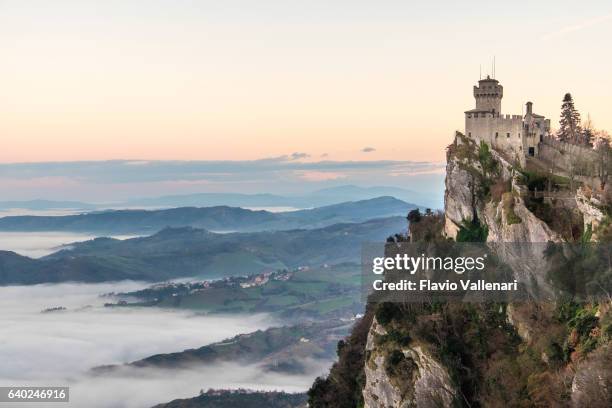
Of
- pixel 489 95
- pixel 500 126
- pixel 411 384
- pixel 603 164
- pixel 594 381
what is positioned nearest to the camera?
pixel 594 381

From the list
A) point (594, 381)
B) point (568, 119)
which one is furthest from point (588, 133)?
point (594, 381)

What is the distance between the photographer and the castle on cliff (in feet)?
302

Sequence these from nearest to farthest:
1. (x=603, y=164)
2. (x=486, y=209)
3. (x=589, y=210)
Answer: (x=589, y=210)
(x=603, y=164)
(x=486, y=209)

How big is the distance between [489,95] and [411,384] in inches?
1570

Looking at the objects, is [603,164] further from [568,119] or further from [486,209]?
[568,119]

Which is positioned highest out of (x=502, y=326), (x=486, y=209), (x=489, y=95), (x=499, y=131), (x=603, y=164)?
(x=489, y=95)

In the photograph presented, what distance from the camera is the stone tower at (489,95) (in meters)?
95.9

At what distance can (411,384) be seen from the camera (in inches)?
3123

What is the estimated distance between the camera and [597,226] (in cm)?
6931

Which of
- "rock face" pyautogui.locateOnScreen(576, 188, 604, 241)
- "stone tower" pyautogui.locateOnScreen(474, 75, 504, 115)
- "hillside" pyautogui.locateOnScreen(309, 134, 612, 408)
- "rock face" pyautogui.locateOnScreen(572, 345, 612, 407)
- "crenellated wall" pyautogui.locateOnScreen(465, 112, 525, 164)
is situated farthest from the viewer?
"stone tower" pyautogui.locateOnScreen(474, 75, 504, 115)

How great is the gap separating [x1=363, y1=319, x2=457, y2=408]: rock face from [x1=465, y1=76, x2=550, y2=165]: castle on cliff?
27.9 meters

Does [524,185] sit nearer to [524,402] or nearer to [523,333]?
[523,333]

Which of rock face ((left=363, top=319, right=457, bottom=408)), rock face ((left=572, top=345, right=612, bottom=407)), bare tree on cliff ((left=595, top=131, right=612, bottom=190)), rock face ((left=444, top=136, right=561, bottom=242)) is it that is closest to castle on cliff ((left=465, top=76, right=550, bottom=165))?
rock face ((left=444, top=136, right=561, bottom=242))

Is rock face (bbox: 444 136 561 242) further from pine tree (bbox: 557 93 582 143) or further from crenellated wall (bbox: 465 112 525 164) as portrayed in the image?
pine tree (bbox: 557 93 582 143)
